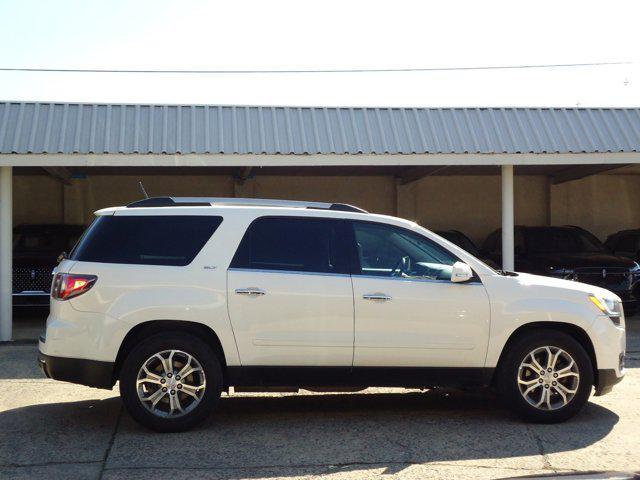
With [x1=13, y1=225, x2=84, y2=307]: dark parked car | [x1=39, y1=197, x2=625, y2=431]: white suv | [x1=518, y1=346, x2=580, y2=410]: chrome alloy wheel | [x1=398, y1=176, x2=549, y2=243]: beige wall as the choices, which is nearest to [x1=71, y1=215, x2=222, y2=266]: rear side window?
[x1=39, y1=197, x2=625, y2=431]: white suv

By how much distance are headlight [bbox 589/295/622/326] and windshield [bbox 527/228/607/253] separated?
808 centimetres

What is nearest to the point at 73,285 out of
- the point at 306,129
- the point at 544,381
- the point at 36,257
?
the point at 544,381

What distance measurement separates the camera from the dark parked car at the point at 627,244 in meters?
16.9

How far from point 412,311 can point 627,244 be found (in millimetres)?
12202

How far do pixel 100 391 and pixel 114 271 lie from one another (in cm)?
226

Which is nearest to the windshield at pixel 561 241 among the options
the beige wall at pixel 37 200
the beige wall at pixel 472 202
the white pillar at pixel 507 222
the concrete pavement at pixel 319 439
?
the white pillar at pixel 507 222

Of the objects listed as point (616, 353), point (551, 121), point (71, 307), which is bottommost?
point (616, 353)

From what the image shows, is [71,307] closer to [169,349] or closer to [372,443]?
[169,349]

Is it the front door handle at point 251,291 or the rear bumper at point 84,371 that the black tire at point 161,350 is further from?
the front door handle at point 251,291

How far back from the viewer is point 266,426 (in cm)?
675

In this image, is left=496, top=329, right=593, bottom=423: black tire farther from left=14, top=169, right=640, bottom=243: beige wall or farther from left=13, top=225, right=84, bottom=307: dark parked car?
left=14, top=169, right=640, bottom=243: beige wall

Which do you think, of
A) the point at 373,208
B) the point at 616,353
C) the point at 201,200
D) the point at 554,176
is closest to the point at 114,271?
the point at 201,200

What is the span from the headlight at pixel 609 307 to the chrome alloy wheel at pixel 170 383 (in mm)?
3413

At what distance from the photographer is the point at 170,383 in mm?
6352
